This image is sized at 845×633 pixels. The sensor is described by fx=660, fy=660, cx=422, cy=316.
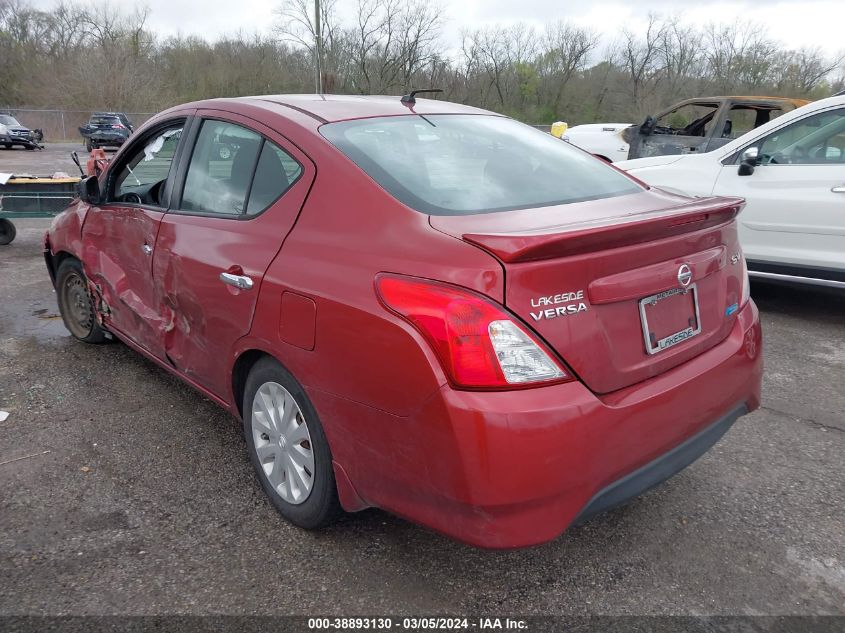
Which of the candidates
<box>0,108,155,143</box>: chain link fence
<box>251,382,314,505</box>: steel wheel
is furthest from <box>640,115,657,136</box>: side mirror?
<box>0,108,155,143</box>: chain link fence

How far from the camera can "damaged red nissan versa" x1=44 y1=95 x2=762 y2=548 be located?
184 centimetres

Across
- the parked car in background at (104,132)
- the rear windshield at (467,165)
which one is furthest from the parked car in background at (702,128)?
the parked car in background at (104,132)

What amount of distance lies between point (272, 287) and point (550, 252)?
3.40 feet

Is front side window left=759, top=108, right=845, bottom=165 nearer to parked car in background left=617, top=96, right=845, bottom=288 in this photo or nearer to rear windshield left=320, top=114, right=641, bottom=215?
parked car in background left=617, top=96, right=845, bottom=288

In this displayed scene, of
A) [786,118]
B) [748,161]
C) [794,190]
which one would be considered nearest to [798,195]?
[794,190]

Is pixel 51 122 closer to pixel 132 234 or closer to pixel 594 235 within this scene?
pixel 132 234

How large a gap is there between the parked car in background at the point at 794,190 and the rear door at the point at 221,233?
382 cm

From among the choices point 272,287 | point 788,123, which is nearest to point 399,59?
point 788,123

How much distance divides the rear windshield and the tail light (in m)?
0.42

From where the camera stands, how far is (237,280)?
254 cm

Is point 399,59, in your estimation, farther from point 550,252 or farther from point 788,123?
point 550,252

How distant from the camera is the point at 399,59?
163 ft

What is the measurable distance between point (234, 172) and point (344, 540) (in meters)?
1.59

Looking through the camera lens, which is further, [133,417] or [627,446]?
[133,417]
